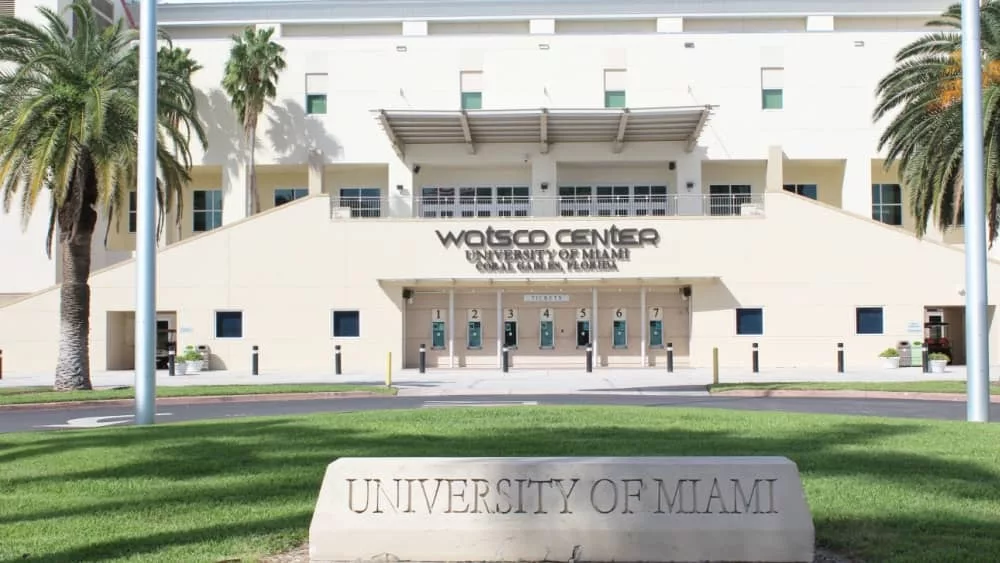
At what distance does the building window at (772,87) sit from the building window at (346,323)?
18685 millimetres

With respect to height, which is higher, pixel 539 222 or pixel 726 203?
pixel 726 203

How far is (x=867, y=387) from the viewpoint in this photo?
79.6ft

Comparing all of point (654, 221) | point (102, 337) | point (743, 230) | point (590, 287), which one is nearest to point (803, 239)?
point (743, 230)

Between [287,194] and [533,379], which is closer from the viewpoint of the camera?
[533,379]

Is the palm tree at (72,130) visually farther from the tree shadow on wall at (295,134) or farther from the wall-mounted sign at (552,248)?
the tree shadow on wall at (295,134)

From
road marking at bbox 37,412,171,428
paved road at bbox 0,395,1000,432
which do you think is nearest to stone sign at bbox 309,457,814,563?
paved road at bbox 0,395,1000,432

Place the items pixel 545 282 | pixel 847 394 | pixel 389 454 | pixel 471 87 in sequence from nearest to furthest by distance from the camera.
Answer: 1. pixel 389 454
2. pixel 847 394
3. pixel 545 282
4. pixel 471 87

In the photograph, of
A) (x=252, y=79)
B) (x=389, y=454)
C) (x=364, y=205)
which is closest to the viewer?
(x=389, y=454)

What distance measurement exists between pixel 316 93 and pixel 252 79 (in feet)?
9.31

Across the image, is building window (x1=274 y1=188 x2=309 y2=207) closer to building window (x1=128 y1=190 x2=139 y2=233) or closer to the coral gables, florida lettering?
building window (x1=128 y1=190 x2=139 y2=233)

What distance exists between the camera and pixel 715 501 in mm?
6512

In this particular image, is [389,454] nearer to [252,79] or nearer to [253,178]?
[252,79]

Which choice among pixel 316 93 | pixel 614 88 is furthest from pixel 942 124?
pixel 316 93

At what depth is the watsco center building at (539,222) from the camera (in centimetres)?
3662
